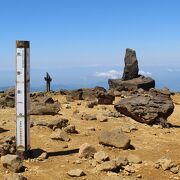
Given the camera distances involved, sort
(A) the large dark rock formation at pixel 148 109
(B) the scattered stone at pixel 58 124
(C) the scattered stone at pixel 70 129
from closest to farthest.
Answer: (C) the scattered stone at pixel 70 129 → (B) the scattered stone at pixel 58 124 → (A) the large dark rock formation at pixel 148 109

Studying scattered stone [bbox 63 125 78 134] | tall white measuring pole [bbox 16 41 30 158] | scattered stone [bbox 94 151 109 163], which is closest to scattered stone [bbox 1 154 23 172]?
tall white measuring pole [bbox 16 41 30 158]

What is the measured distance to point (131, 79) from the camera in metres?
36.7

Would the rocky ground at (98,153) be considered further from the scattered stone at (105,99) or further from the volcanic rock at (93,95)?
the volcanic rock at (93,95)

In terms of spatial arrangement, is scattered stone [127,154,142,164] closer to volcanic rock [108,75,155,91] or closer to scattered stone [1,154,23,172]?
scattered stone [1,154,23,172]

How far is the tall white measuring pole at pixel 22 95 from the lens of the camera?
9.82 meters

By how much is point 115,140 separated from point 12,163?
11.3 ft

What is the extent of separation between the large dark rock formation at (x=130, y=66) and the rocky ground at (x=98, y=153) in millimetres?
20441

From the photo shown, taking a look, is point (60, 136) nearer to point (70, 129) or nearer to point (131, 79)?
point (70, 129)

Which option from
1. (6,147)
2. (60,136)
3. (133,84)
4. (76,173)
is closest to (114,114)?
(60,136)

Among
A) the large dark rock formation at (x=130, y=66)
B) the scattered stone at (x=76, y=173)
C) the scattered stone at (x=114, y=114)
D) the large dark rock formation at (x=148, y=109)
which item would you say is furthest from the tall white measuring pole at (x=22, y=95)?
the large dark rock formation at (x=130, y=66)

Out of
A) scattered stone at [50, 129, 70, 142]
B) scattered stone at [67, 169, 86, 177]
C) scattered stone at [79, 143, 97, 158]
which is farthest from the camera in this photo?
scattered stone at [50, 129, 70, 142]

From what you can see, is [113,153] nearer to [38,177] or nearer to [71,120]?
[38,177]

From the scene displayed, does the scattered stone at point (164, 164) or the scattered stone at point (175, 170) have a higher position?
the scattered stone at point (164, 164)

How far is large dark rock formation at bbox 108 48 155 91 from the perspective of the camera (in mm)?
34366
